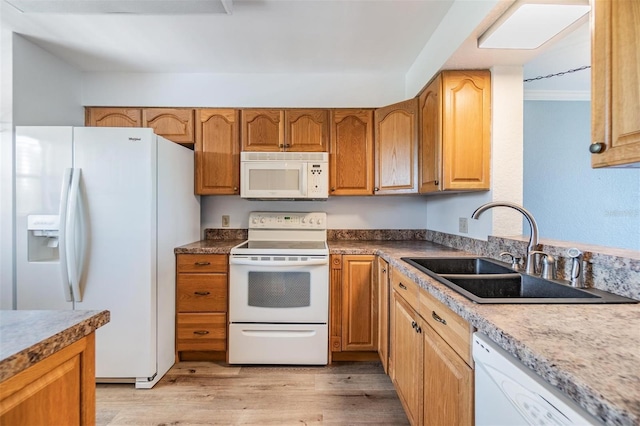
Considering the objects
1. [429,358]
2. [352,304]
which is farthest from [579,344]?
[352,304]

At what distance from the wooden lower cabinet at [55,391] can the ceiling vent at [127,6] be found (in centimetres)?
174

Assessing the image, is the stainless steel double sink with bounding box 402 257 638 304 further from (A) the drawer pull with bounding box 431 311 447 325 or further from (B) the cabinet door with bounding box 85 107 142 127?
(B) the cabinet door with bounding box 85 107 142 127

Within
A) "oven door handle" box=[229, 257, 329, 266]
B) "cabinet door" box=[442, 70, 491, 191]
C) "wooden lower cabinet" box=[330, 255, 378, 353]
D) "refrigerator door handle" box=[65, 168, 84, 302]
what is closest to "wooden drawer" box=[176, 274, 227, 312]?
A: "oven door handle" box=[229, 257, 329, 266]

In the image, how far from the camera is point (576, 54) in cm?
209

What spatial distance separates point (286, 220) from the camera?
8.81ft

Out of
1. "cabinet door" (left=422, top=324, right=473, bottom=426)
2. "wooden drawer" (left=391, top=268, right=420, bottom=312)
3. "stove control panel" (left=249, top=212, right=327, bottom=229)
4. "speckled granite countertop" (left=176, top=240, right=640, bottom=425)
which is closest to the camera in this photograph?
"speckled granite countertop" (left=176, top=240, right=640, bottom=425)

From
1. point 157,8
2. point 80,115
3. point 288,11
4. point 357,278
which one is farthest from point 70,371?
point 80,115

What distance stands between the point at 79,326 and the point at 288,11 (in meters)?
1.93

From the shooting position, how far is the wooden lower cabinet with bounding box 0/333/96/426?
54cm

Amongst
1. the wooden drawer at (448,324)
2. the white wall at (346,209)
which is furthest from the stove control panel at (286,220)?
the wooden drawer at (448,324)

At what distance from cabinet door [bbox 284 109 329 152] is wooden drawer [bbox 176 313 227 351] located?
1532mm

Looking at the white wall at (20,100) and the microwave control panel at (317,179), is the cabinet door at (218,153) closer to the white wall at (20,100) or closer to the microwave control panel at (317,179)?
the microwave control panel at (317,179)

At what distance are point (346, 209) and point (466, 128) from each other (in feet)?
4.29

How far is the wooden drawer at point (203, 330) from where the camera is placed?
216 centimetres
